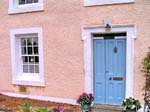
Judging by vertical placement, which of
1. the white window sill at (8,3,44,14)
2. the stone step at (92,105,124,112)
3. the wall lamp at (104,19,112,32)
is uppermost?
the white window sill at (8,3,44,14)

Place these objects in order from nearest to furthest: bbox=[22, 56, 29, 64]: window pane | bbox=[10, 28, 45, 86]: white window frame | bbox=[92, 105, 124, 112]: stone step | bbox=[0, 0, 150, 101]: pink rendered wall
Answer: bbox=[0, 0, 150, 101]: pink rendered wall → bbox=[92, 105, 124, 112]: stone step → bbox=[10, 28, 45, 86]: white window frame → bbox=[22, 56, 29, 64]: window pane

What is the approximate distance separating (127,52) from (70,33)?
98.1 inches

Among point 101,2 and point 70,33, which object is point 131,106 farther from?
point 101,2

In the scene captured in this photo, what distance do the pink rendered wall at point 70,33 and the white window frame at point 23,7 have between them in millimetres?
192

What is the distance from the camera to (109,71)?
8.84 m

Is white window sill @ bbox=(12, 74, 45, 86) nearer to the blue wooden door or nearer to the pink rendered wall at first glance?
the pink rendered wall

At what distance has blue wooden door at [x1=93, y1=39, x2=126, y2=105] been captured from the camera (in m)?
8.66

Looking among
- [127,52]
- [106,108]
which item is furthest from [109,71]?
[106,108]

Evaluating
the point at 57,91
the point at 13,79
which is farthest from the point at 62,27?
the point at 13,79

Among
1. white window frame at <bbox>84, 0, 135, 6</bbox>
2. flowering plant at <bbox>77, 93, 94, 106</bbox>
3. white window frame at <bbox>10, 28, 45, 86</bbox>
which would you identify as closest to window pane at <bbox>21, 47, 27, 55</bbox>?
white window frame at <bbox>10, 28, 45, 86</bbox>

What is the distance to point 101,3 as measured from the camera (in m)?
8.61

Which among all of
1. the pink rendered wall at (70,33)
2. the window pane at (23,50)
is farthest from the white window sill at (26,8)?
the window pane at (23,50)

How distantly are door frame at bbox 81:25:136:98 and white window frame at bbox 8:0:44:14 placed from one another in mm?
2390

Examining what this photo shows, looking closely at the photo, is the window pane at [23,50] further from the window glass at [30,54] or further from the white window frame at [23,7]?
the white window frame at [23,7]
